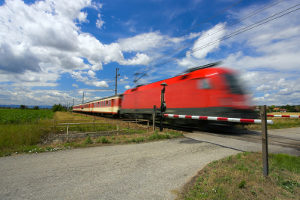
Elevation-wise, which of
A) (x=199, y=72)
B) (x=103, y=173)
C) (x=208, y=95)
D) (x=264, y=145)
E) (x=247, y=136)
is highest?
(x=199, y=72)

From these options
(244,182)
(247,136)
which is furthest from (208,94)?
(244,182)

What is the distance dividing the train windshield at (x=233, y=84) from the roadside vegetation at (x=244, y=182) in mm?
3953

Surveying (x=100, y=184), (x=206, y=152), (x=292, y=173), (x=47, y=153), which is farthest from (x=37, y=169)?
(x=292, y=173)

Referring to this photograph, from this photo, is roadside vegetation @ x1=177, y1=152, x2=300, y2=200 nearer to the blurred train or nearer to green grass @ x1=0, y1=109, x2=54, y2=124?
the blurred train

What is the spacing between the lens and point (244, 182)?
2.88 m

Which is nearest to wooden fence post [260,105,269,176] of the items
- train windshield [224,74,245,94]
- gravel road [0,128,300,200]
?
gravel road [0,128,300,200]

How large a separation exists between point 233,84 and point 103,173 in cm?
689

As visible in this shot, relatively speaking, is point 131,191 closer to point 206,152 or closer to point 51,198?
point 51,198

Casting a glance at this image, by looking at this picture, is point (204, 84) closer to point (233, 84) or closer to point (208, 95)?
point (208, 95)

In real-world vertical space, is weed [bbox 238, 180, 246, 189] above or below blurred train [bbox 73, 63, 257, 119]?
below

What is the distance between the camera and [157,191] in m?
2.97

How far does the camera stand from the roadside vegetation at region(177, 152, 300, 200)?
2.64 m

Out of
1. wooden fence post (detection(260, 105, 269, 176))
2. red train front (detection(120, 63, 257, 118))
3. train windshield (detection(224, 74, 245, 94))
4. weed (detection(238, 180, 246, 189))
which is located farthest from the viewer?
train windshield (detection(224, 74, 245, 94))

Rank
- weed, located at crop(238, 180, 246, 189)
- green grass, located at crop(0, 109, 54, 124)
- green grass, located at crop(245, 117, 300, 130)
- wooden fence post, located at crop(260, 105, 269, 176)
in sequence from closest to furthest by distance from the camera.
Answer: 1. weed, located at crop(238, 180, 246, 189)
2. wooden fence post, located at crop(260, 105, 269, 176)
3. green grass, located at crop(245, 117, 300, 130)
4. green grass, located at crop(0, 109, 54, 124)
